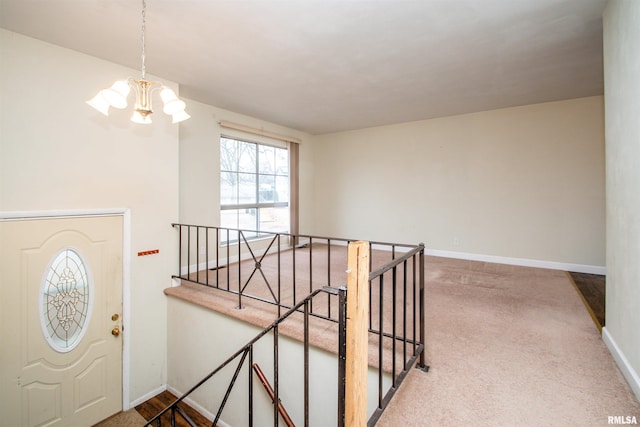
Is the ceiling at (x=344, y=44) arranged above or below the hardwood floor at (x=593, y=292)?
above

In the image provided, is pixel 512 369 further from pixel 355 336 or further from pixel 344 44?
pixel 344 44

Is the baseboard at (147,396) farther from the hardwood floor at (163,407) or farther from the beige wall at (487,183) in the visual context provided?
the beige wall at (487,183)

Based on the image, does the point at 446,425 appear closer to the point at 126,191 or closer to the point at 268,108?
the point at 126,191

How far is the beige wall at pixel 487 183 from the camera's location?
12.9 feet

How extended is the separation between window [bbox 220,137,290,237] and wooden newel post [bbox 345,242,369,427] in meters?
3.34

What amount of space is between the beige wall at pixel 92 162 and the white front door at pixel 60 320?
0.14m

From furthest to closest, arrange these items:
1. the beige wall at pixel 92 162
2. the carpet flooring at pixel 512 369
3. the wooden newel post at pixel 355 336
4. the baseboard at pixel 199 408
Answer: the baseboard at pixel 199 408, the beige wall at pixel 92 162, the carpet flooring at pixel 512 369, the wooden newel post at pixel 355 336

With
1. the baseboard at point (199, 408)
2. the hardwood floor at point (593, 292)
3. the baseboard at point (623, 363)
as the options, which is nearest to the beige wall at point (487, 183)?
the hardwood floor at point (593, 292)

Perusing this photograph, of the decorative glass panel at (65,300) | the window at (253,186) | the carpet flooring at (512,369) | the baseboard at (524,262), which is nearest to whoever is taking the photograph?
the carpet flooring at (512,369)

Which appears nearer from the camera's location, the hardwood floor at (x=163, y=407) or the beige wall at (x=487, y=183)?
the hardwood floor at (x=163, y=407)

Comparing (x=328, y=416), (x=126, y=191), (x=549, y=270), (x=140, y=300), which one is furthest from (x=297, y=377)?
(x=549, y=270)

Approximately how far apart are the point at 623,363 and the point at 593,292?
188 cm

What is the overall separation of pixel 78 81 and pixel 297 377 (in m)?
3.35

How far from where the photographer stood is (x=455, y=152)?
15.6ft
